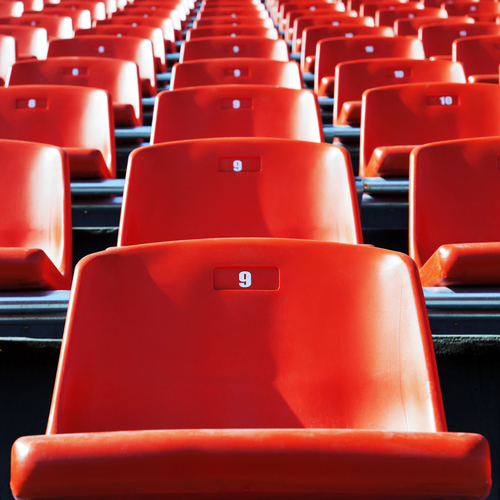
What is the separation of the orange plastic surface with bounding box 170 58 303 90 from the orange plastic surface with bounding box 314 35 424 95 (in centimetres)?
30

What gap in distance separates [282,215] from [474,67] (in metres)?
1.21

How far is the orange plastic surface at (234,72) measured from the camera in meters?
1.44

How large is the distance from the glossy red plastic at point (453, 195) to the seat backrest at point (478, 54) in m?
0.99

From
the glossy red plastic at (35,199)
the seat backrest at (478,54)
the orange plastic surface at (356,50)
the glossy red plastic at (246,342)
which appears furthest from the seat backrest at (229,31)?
the glossy red plastic at (246,342)

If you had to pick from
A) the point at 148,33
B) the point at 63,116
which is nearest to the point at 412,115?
the point at 63,116

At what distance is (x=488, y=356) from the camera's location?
706 millimetres

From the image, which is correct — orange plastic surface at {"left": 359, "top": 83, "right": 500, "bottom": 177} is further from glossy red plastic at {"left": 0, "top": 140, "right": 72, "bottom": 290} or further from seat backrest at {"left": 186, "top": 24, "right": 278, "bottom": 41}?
seat backrest at {"left": 186, "top": 24, "right": 278, "bottom": 41}

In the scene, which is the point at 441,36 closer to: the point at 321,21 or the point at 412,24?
the point at 412,24

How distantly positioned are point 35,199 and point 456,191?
1.82ft

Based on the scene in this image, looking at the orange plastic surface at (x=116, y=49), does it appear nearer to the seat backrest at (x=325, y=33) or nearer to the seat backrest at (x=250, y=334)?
the seat backrest at (x=325, y=33)

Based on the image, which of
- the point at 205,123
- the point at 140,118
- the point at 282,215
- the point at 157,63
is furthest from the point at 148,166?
the point at 157,63

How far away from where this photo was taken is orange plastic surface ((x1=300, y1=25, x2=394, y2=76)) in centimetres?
208

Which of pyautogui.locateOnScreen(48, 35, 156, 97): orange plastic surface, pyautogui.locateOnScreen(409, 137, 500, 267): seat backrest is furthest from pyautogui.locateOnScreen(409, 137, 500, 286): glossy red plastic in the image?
pyautogui.locateOnScreen(48, 35, 156, 97): orange plastic surface

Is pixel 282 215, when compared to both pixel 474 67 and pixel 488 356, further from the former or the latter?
pixel 474 67
